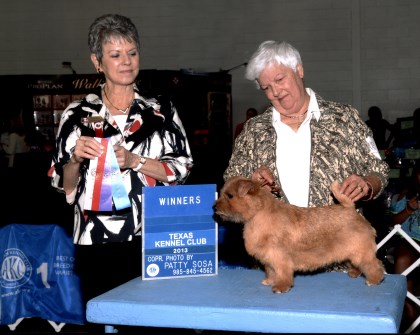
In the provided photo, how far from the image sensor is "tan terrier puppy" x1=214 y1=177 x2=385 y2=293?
5.82 feet

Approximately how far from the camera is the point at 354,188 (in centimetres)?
195

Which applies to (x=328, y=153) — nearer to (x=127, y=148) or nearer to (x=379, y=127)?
(x=127, y=148)

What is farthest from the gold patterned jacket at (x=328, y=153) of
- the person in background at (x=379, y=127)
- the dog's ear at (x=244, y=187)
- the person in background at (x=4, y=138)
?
the person in background at (x=4, y=138)

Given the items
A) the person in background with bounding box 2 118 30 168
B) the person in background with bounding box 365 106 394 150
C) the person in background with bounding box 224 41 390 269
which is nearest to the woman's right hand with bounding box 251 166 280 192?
the person in background with bounding box 224 41 390 269

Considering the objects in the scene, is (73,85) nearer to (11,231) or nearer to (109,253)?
(11,231)

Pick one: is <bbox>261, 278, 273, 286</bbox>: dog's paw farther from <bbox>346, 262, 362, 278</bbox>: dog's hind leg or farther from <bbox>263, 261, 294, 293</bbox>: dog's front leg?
<bbox>346, 262, 362, 278</bbox>: dog's hind leg

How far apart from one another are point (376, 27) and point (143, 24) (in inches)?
156

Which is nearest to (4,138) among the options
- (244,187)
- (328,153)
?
(328,153)

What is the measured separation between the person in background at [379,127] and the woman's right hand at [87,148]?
287 inches

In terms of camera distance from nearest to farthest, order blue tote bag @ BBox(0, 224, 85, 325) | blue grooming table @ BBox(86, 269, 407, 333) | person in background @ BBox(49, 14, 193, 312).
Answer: blue grooming table @ BBox(86, 269, 407, 333) < person in background @ BBox(49, 14, 193, 312) < blue tote bag @ BBox(0, 224, 85, 325)

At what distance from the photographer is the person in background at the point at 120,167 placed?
6.97 feet

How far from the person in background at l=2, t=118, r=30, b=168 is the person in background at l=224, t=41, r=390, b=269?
790cm

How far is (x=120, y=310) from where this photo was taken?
1722 millimetres

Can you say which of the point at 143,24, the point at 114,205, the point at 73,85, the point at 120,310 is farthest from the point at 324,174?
the point at 143,24
